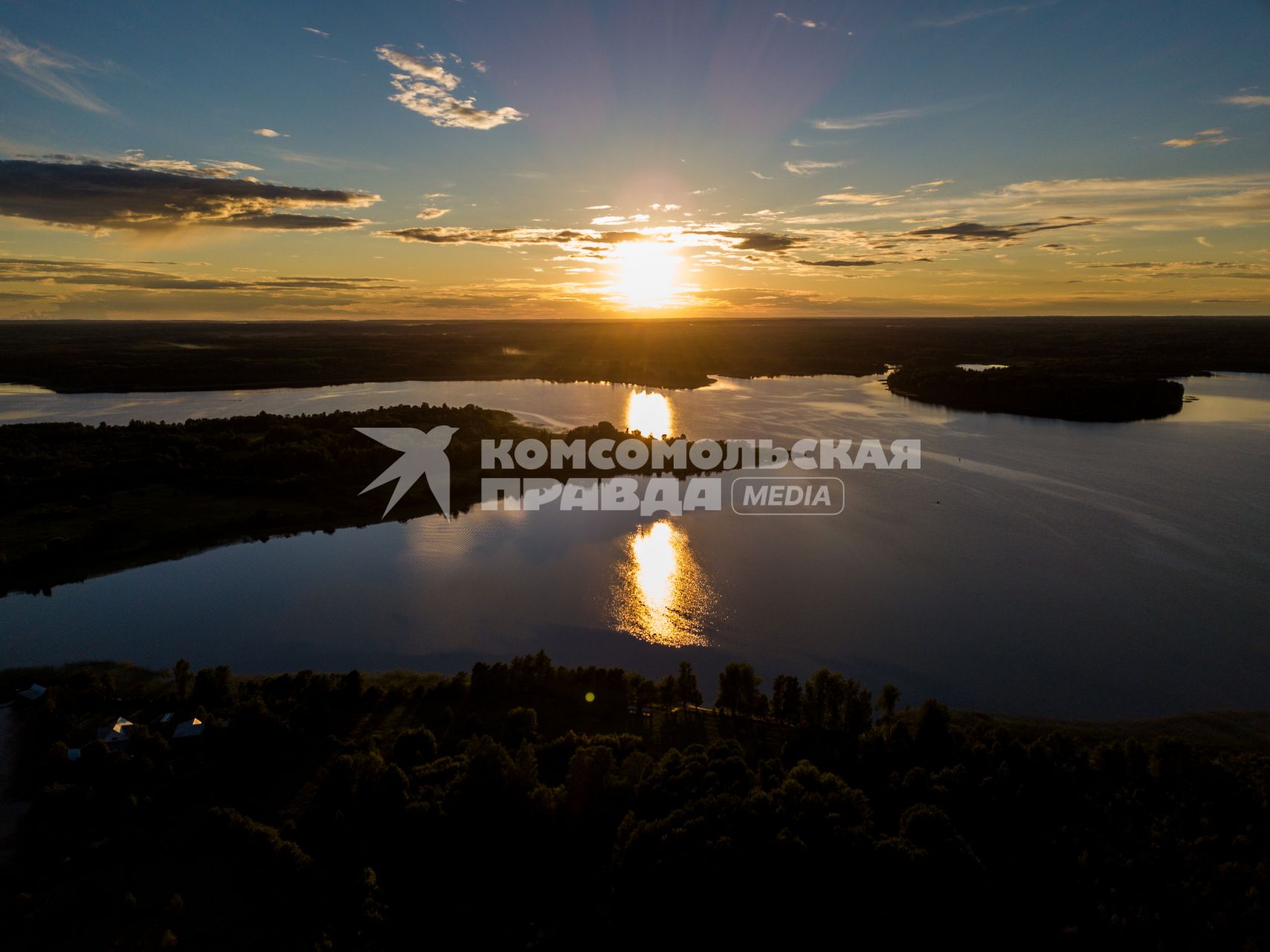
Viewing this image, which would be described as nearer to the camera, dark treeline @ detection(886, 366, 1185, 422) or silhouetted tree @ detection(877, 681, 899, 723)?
silhouetted tree @ detection(877, 681, 899, 723)

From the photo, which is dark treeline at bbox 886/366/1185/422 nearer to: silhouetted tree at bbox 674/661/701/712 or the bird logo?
the bird logo

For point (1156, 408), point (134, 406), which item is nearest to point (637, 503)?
point (1156, 408)

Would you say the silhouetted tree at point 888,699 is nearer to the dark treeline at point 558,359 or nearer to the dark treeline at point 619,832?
the dark treeline at point 619,832

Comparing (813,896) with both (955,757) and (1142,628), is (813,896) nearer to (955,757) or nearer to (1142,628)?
(955,757)

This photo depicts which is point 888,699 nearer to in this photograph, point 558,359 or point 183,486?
point 183,486

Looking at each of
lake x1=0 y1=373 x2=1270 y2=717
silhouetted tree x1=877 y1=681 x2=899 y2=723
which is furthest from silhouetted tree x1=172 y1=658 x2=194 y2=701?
silhouetted tree x1=877 y1=681 x2=899 y2=723

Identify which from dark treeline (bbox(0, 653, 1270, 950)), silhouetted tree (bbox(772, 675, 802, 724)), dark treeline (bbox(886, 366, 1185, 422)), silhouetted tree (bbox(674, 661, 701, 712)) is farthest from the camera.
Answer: dark treeline (bbox(886, 366, 1185, 422))
